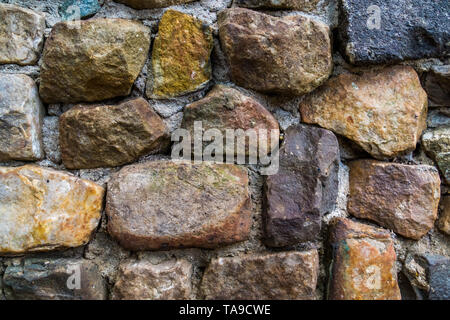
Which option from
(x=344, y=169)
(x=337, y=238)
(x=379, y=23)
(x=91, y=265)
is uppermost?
(x=379, y=23)

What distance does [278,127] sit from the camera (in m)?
0.82

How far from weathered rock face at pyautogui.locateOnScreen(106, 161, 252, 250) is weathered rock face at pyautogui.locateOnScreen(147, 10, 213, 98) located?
17 cm

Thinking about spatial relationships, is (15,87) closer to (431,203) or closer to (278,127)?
(278,127)

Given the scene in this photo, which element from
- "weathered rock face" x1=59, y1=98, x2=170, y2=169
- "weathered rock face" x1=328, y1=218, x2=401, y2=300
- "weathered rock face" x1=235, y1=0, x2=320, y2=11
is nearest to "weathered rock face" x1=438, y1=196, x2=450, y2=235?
"weathered rock face" x1=328, y1=218, x2=401, y2=300

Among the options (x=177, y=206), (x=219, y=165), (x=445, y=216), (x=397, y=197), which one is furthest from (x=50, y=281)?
(x=445, y=216)

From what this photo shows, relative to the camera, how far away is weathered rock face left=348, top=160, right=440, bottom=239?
81 cm

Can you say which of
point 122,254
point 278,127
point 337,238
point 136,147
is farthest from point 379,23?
point 122,254

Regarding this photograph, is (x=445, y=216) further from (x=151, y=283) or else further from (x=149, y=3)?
(x=149, y=3)

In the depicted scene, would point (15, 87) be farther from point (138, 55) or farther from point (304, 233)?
point (304, 233)

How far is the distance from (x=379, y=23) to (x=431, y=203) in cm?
41

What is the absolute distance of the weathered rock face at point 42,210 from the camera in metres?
0.74

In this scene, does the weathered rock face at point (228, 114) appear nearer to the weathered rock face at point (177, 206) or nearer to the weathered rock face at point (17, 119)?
the weathered rock face at point (177, 206)

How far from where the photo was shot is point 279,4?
0.81 m

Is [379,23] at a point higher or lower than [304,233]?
higher
